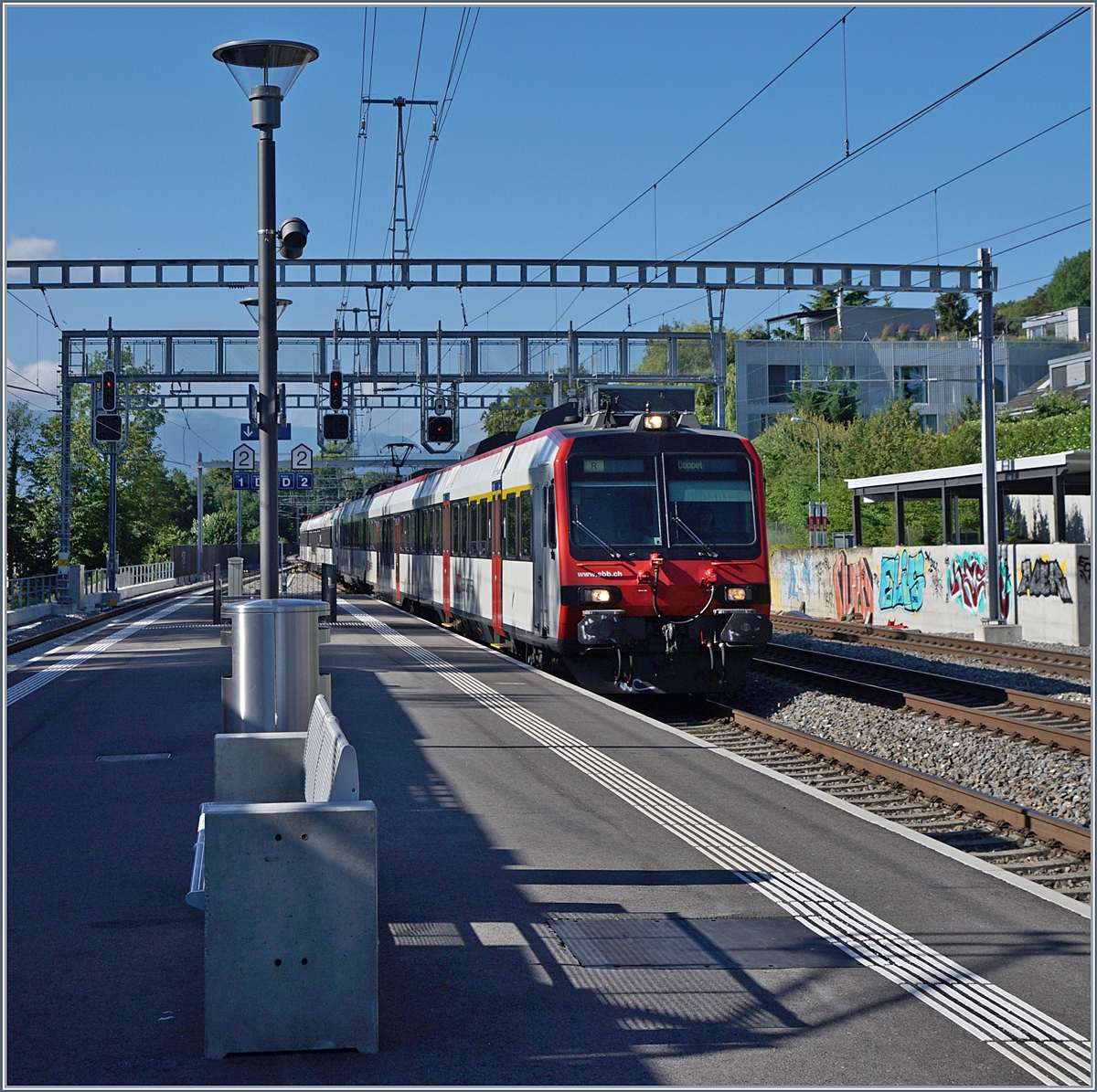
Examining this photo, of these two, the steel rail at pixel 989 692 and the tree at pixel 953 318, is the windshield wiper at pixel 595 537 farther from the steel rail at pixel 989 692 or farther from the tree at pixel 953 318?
the tree at pixel 953 318

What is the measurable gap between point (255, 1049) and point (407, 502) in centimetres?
2701

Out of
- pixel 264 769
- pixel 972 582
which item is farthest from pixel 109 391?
pixel 264 769

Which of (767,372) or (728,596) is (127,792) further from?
(767,372)

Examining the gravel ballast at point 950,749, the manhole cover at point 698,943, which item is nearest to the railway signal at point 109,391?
the gravel ballast at point 950,749

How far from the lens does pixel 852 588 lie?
35625mm

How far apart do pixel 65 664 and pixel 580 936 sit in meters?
16.1

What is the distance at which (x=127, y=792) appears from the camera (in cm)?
952

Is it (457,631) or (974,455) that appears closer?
(457,631)

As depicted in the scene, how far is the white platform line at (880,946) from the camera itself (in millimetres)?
4933

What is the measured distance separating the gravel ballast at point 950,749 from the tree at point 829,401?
181ft

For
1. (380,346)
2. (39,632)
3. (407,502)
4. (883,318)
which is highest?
(883,318)

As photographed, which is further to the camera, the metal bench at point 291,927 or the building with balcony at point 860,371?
the building with balcony at point 860,371

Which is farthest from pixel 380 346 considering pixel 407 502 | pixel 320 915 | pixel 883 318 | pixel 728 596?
pixel 883 318

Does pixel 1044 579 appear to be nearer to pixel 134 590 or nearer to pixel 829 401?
pixel 134 590
